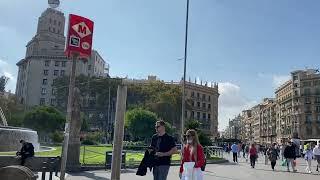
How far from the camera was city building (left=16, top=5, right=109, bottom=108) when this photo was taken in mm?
116188

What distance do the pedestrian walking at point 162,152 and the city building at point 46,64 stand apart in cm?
10362

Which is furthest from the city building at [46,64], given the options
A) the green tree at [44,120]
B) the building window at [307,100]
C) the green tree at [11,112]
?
the building window at [307,100]

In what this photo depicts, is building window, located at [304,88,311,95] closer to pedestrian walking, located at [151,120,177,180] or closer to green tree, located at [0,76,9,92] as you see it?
green tree, located at [0,76,9,92]

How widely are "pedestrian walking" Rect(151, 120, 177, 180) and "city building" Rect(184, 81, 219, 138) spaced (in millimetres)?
108772

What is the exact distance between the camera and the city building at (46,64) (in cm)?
11619

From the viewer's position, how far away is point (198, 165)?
30.0 ft

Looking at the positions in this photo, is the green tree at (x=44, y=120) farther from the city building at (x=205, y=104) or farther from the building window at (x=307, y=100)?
the building window at (x=307, y=100)

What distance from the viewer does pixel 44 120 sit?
2995 inches

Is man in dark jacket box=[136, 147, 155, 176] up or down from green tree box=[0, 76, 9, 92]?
down

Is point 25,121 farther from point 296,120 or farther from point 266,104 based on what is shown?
point 266,104

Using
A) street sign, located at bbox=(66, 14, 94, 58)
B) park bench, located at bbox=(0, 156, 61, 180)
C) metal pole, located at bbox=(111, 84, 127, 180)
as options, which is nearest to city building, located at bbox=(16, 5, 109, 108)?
park bench, located at bbox=(0, 156, 61, 180)

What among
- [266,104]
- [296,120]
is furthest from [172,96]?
[266,104]

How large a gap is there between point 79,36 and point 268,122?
153 meters

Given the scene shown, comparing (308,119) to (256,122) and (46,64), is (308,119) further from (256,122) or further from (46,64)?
(46,64)
